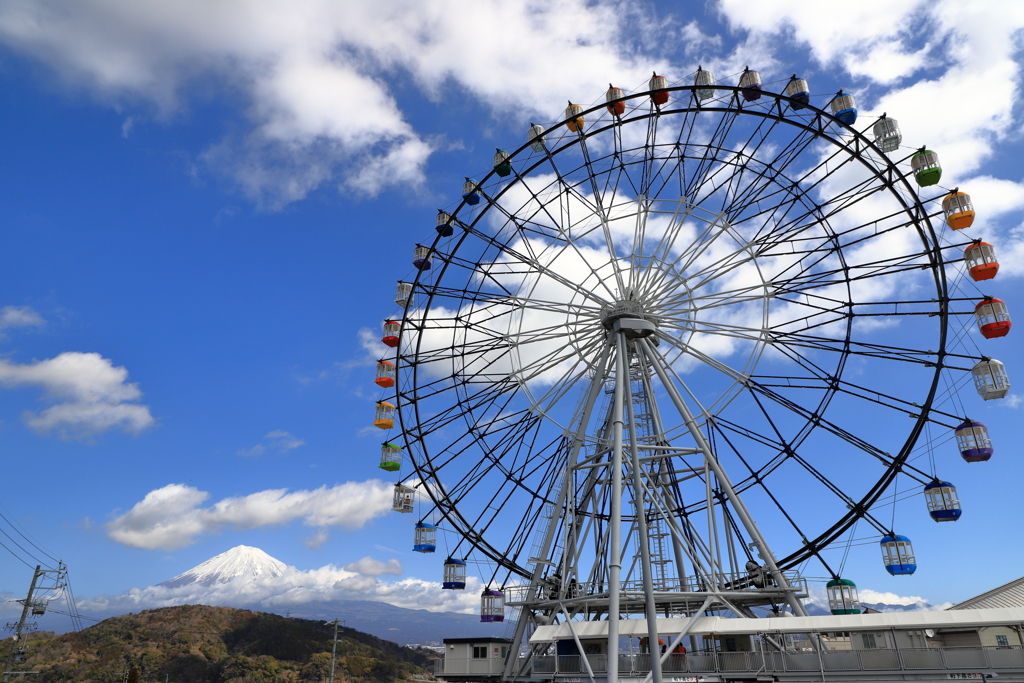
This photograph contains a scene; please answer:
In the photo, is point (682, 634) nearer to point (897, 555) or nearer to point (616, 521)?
point (616, 521)

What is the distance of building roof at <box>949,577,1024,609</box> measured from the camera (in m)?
34.9

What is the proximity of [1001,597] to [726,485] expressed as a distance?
2236cm

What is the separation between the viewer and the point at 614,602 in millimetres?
22281

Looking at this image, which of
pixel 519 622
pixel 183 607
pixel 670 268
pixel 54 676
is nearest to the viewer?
pixel 519 622

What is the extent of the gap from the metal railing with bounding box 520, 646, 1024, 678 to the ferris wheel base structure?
0.03 metres

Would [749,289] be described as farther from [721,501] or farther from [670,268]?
[721,501]

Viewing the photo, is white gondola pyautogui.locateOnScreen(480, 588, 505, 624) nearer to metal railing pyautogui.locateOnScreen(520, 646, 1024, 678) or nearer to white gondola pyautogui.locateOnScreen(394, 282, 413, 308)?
metal railing pyautogui.locateOnScreen(520, 646, 1024, 678)

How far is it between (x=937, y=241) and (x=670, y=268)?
10.8 meters

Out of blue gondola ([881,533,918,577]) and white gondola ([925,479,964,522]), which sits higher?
white gondola ([925,479,964,522])

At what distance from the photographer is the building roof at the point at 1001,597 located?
34.9 metres

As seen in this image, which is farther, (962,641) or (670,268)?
(670,268)

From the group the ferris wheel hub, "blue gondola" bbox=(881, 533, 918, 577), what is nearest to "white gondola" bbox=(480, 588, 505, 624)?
the ferris wheel hub

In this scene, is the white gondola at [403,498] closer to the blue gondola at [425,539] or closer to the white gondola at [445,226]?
the blue gondola at [425,539]

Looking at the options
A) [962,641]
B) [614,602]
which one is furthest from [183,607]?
[962,641]
